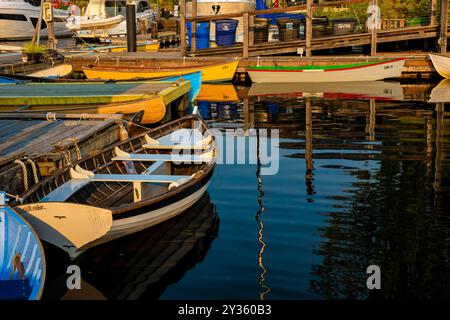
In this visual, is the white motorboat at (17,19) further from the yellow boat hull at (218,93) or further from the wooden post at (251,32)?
the yellow boat hull at (218,93)

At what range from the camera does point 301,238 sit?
995 cm

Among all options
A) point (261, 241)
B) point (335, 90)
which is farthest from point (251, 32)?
point (261, 241)

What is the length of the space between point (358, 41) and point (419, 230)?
23.1 metres

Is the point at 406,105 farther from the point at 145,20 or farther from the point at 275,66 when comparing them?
the point at 145,20

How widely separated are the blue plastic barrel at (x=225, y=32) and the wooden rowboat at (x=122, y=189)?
19491 millimetres

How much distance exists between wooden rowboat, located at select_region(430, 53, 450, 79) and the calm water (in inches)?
562

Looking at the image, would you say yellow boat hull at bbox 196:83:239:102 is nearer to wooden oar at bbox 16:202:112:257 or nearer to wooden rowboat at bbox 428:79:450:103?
wooden rowboat at bbox 428:79:450:103

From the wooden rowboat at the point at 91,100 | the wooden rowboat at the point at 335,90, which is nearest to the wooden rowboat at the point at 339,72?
the wooden rowboat at the point at 335,90

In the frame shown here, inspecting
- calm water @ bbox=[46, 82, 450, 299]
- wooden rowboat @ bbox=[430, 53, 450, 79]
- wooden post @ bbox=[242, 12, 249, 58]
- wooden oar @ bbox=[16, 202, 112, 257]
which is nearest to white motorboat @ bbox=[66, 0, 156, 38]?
wooden post @ bbox=[242, 12, 249, 58]

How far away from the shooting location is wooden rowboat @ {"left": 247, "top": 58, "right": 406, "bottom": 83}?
29641 millimetres

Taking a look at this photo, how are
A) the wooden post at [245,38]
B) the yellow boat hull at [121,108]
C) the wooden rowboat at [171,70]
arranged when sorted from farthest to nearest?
the wooden post at [245,38] → the wooden rowboat at [171,70] → the yellow boat hull at [121,108]

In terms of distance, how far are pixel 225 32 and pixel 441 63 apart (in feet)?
34.6

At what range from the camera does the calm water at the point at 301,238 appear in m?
8.30

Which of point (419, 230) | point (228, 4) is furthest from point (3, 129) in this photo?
point (228, 4)
